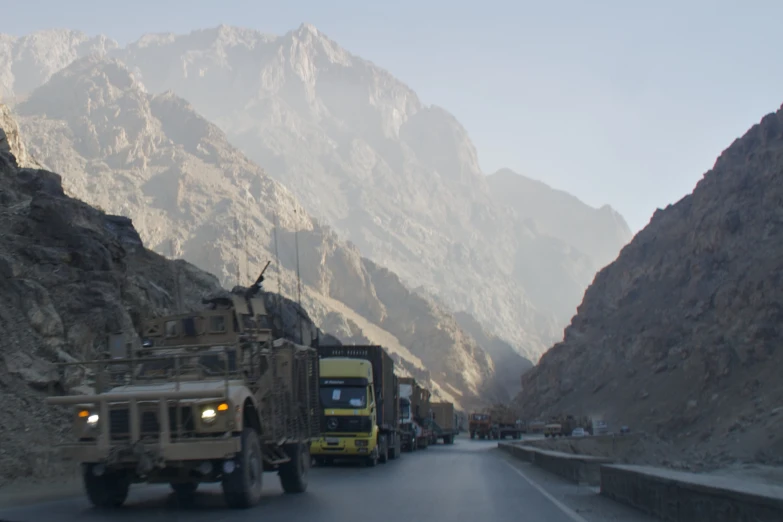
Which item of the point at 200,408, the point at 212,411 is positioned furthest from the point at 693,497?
the point at 200,408

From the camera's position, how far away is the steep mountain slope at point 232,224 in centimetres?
11900

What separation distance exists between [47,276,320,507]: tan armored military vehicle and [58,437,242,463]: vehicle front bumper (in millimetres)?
13

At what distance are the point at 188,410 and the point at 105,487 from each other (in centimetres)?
191

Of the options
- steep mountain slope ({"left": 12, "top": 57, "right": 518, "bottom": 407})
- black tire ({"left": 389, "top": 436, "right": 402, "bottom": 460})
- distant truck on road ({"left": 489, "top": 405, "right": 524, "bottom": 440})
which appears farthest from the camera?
steep mountain slope ({"left": 12, "top": 57, "right": 518, "bottom": 407})

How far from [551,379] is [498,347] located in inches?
2573

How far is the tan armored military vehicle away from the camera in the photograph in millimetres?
12094

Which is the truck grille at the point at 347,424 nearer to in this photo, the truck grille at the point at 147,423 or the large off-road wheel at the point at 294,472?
the large off-road wheel at the point at 294,472

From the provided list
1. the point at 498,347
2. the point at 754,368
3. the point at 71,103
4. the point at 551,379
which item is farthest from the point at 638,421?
the point at 71,103

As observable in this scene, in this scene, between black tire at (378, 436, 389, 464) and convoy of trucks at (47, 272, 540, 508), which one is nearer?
convoy of trucks at (47, 272, 540, 508)

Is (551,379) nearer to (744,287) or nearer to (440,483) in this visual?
(744,287)

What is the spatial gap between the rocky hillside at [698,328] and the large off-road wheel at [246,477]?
93.3 ft

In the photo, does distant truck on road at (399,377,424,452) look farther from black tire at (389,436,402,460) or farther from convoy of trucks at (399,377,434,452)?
black tire at (389,436,402,460)

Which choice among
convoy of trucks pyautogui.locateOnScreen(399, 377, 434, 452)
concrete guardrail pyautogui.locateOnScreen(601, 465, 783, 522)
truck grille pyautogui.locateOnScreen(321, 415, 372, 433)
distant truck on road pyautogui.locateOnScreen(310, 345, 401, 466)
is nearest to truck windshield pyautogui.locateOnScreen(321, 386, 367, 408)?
distant truck on road pyautogui.locateOnScreen(310, 345, 401, 466)

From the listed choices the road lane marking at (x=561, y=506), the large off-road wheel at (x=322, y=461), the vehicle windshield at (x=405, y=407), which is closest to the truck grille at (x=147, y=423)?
the road lane marking at (x=561, y=506)
